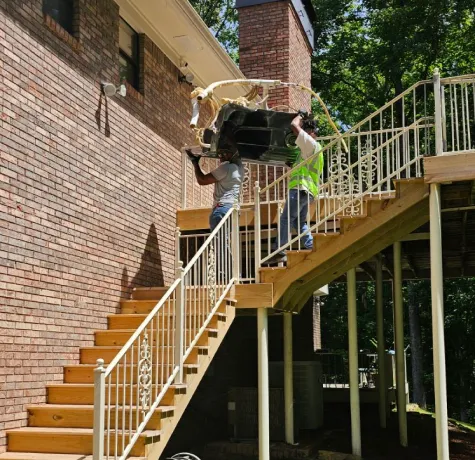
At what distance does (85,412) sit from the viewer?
20.7ft

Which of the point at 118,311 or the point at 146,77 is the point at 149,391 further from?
the point at 146,77

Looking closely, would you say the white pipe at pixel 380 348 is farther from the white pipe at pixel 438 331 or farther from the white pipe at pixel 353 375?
the white pipe at pixel 438 331

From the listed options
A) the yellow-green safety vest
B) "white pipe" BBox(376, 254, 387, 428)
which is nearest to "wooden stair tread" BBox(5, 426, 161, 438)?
the yellow-green safety vest

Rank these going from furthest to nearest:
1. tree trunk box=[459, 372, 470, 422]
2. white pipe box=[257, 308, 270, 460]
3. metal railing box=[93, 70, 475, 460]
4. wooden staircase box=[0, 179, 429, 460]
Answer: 1. tree trunk box=[459, 372, 470, 422]
2. white pipe box=[257, 308, 270, 460]
3. wooden staircase box=[0, 179, 429, 460]
4. metal railing box=[93, 70, 475, 460]

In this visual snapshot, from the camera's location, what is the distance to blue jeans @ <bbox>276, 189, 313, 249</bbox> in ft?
27.1

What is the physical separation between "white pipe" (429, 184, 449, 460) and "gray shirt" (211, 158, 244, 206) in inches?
95.7

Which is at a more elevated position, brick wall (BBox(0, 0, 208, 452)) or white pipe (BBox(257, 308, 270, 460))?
brick wall (BBox(0, 0, 208, 452))

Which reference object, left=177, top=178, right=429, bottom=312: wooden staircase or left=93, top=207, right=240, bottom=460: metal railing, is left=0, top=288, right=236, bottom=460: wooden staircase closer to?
left=93, top=207, right=240, bottom=460: metal railing

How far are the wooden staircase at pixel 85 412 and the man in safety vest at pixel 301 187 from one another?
143cm

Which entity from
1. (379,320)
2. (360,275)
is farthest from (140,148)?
(360,275)

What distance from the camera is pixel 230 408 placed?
36.6 feet

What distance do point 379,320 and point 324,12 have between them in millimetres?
13466

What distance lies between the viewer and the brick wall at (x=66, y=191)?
21.1 feet

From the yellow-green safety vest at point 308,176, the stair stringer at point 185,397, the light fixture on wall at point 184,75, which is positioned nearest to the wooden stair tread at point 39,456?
the stair stringer at point 185,397
